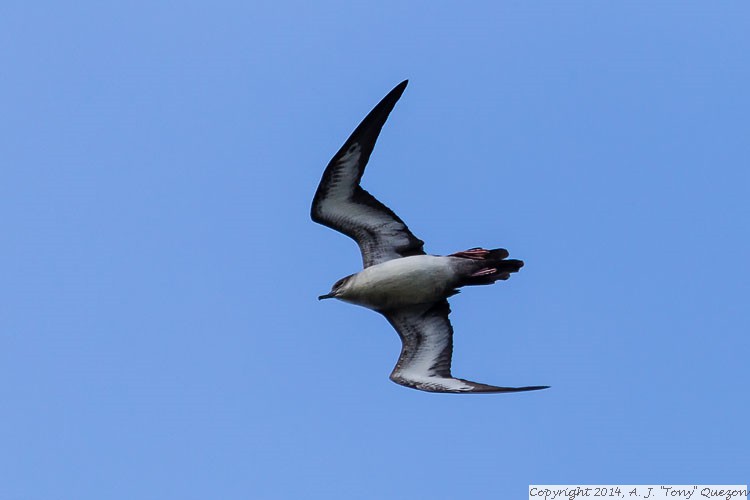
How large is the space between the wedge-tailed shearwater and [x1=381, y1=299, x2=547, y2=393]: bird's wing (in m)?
0.01

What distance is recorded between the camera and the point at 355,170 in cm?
1712

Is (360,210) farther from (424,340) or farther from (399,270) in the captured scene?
(424,340)

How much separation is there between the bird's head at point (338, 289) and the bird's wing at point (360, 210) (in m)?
0.44

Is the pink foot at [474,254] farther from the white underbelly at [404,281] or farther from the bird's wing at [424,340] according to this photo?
the bird's wing at [424,340]

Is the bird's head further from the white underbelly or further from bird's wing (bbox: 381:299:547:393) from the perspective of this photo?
bird's wing (bbox: 381:299:547:393)

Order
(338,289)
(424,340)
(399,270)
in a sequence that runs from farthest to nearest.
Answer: (424,340), (338,289), (399,270)

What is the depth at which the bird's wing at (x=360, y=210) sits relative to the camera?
1697 cm

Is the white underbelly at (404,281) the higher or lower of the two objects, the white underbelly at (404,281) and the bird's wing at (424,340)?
the higher

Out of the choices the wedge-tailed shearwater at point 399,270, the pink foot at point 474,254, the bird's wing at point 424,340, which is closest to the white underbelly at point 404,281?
the wedge-tailed shearwater at point 399,270

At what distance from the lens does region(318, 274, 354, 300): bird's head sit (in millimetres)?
17277

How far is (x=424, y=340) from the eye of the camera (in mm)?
17750

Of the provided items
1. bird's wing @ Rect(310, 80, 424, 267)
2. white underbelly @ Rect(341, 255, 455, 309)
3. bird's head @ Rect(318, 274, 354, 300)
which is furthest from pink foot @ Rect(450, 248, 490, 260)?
bird's head @ Rect(318, 274, 354, 300)

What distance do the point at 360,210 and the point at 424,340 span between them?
2.14 metres

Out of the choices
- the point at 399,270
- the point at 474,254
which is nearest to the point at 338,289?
the point at 399,270
